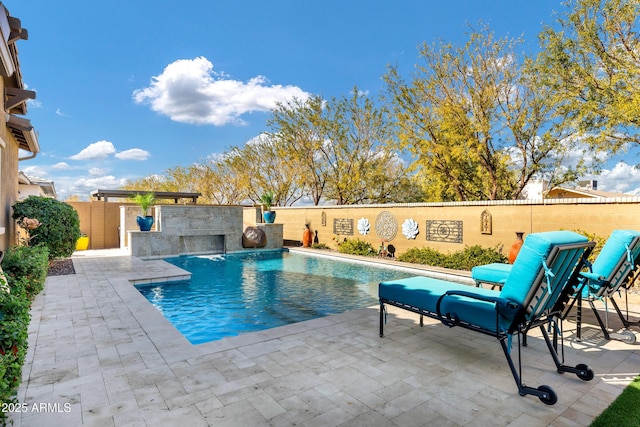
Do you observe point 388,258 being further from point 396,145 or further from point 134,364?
point 134,364

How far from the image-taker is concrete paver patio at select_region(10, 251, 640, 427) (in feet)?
8.88

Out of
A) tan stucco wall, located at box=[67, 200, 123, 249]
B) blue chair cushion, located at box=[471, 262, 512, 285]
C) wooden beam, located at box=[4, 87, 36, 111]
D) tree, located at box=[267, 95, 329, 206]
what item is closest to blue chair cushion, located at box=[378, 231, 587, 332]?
blue chair cushion, located at box=[471, 262, 512, 285]

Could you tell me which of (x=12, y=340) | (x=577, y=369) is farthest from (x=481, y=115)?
(x=12, y=340)

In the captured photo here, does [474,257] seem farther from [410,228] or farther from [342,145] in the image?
[342,145]

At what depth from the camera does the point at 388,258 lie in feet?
43.6

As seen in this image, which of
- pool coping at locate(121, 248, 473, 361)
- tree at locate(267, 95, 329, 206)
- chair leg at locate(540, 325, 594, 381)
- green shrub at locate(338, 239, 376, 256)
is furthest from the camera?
tree at locate(267, 95, 329, 206)

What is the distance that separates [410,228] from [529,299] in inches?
397

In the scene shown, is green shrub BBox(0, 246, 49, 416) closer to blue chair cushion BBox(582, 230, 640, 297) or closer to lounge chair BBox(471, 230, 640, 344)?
lounge chair BBox(471, 230, 640, 344)

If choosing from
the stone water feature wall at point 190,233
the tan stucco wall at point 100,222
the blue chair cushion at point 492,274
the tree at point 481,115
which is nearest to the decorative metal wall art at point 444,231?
the tree at point 481,115

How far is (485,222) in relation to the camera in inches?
421

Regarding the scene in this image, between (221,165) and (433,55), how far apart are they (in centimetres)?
2133

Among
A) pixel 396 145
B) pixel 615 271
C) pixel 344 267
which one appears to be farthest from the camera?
pixel 396 145

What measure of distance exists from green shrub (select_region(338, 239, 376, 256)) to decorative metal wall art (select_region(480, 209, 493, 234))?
4719mm

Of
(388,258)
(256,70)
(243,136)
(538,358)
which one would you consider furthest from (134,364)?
(243,136)
